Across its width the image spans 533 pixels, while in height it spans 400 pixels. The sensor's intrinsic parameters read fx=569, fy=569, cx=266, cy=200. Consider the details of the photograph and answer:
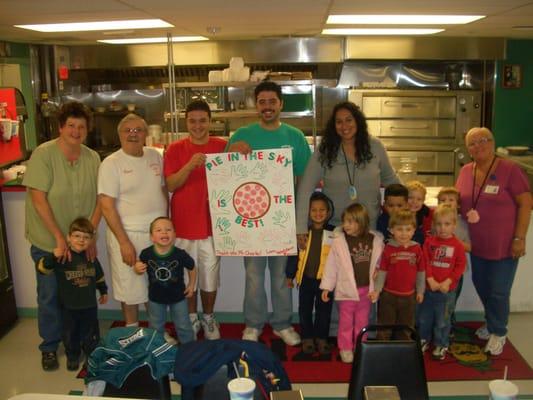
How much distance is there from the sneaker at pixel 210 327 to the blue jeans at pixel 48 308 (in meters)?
0.92

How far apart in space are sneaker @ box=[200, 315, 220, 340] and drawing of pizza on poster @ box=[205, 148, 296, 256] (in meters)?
0.53

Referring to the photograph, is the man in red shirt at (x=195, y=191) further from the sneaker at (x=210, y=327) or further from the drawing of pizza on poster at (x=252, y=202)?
the sneaker at (x=210, y=327)

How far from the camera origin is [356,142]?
3.41m

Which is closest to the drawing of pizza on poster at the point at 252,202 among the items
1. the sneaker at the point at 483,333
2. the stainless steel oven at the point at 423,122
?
the sneaker at the point at 483,333

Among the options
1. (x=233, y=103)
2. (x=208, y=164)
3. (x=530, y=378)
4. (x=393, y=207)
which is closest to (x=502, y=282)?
(x=530, y=378)

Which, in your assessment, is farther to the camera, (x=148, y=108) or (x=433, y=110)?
(x=148, y=108)

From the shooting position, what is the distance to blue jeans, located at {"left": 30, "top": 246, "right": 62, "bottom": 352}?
11.4 feet

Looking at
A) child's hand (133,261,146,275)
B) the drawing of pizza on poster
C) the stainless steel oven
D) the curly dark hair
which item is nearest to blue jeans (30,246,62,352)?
child's hand (133,261,146,275)

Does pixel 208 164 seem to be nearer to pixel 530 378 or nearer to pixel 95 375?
pixel 95 375

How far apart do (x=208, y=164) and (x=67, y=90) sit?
14.2 feet

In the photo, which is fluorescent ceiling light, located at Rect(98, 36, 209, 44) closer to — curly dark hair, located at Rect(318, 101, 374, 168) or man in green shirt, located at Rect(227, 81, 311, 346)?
man in green shirt, located at Rect(227, 81, 311, 346)

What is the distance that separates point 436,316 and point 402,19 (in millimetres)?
2269

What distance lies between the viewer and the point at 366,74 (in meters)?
6.68

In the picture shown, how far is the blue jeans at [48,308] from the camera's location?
3465 millimetres
